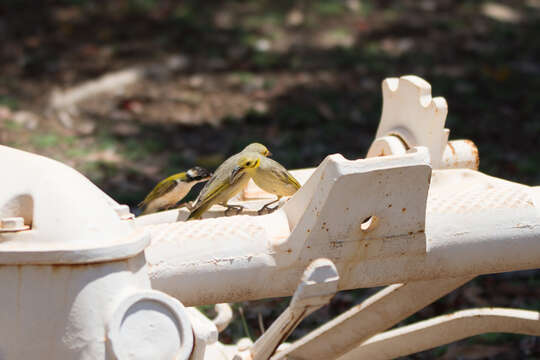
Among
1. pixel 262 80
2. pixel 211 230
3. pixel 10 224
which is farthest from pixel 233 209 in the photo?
pixel 262 80

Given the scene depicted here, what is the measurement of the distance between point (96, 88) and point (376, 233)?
5532 millimetres

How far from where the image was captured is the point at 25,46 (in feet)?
27.0

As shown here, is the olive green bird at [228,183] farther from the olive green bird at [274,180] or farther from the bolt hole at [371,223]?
the bolt hole at [371,223]

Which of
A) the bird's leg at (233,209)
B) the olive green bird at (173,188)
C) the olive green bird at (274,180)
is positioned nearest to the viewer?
the bird's leg at (233,209)

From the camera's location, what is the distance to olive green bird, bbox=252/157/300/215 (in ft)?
9.80

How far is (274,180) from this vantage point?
10.0 feet

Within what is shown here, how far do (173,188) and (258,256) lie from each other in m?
1.62

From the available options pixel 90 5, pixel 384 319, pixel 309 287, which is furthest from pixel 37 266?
pixel 90 5

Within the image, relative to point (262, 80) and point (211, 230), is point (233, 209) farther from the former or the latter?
point (262, 80)

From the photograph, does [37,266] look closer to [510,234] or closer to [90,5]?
[510,234]

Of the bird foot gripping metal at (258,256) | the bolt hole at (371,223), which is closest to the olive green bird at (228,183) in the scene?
the bird foot gripping metal at (258,256)

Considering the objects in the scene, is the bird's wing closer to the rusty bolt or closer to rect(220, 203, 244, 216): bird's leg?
rect(220, 203, 244, 216): bird's leg

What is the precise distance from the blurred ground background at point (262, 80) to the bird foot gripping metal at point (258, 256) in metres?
1.67

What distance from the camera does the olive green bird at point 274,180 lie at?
9.80ft
